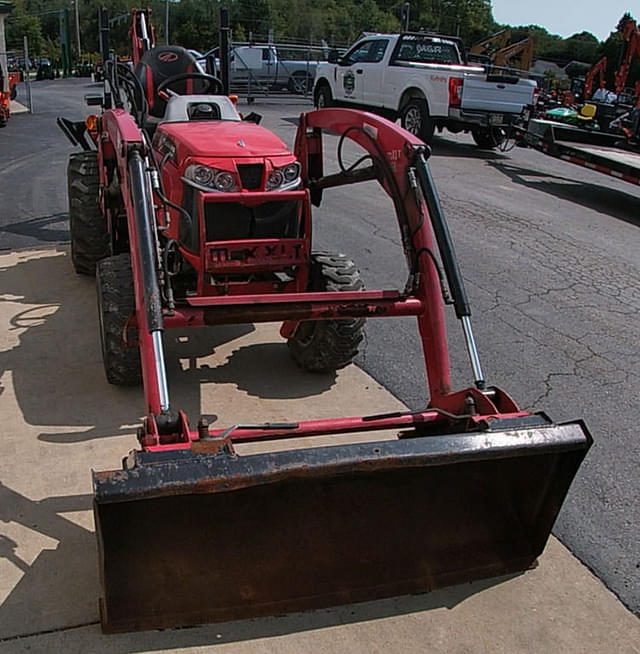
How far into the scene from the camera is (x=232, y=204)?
416cm

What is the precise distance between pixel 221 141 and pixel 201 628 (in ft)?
8.79

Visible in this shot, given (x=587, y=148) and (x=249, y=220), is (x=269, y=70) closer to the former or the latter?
(x=587, y=148)

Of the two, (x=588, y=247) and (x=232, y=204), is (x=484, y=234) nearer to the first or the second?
(x=588, y=247)

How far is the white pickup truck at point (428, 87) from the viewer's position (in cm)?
1280

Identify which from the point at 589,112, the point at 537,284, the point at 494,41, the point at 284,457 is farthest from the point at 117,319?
the point at 494,41

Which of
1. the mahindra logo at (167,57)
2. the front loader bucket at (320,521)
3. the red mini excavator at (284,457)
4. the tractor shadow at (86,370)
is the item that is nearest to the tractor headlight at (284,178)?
the red mini excavator at (284,457)

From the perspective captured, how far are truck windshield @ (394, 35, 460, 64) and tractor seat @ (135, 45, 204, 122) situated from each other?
28.7 feet

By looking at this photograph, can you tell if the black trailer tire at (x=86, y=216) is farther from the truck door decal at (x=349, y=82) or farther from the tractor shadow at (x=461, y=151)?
the truck door decal at (x=349, y=82)

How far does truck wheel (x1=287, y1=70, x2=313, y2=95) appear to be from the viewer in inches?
1059

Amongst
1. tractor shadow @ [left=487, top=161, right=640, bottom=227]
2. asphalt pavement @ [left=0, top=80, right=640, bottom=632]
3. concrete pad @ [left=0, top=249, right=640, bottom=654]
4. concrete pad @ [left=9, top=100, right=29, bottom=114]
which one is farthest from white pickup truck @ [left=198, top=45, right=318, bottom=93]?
concrete pad @ [left=0, top=249, right=640, bottom=654]

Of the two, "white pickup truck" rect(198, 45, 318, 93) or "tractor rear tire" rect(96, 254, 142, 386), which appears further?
"white pickup truck" rect(198, 45, 318, 93)

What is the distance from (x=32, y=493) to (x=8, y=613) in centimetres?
74

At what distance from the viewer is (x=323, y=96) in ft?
56.0

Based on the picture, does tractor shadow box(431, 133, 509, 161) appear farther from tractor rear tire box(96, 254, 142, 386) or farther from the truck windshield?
tractor rear tire box(96, 254, 142, 386)
